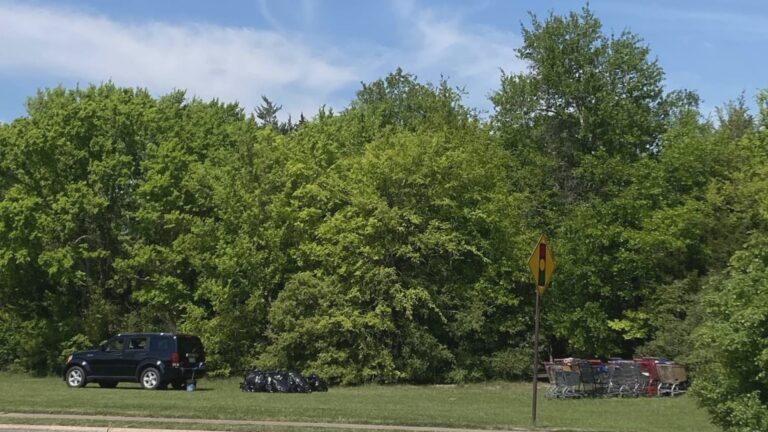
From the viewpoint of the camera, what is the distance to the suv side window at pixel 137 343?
1176 inches

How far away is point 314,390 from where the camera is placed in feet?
97.2

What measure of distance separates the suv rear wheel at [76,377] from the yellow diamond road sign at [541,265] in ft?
63.0

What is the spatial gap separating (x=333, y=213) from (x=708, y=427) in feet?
74.6

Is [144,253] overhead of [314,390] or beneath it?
overhead

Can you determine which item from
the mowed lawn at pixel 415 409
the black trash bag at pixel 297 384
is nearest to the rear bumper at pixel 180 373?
the black trash bag at pixel 297 384

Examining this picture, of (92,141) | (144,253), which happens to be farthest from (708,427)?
(92,141)

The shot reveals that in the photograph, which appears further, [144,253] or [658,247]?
[144,253]

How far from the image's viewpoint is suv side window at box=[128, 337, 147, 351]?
29.9 m

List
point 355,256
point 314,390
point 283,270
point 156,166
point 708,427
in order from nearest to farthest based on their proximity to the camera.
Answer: point 708,427 < point 314,390 < point 355,256 < point 283,270 < point 156,166

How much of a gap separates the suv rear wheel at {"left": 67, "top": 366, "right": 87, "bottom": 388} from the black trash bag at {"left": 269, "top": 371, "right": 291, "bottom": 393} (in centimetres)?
698

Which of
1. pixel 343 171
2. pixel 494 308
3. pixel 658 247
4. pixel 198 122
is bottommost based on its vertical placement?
pixel 494 308

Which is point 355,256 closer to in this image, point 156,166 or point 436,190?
point 436,190

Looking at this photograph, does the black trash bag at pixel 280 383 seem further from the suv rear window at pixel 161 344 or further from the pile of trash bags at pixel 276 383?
the suv rear window at pixel 161 344

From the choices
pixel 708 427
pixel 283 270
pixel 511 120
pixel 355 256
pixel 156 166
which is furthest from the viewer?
pixel 511 120
